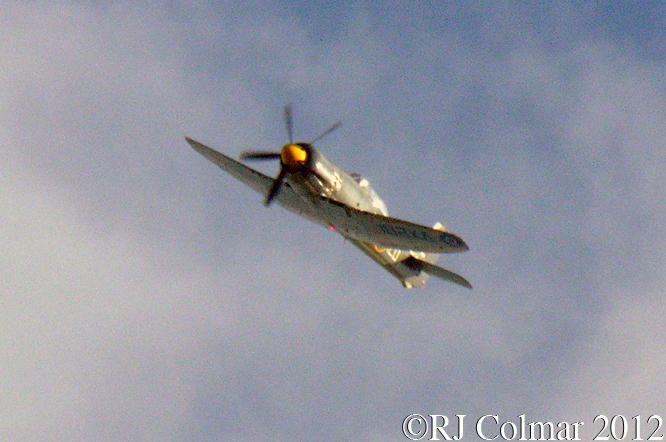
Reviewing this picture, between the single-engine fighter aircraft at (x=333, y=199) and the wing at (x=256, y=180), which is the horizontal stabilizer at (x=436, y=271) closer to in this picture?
the single-engine fighter aircraft at (x=333, y=199)

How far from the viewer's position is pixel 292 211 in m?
37.5

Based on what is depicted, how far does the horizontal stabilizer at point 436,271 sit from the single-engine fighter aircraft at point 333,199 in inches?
1.8

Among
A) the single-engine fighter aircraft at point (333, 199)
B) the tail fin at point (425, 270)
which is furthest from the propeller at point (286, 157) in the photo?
the tail fin at point (425, 270)

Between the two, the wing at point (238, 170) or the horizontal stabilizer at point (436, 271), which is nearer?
the wing at point (238, 170)

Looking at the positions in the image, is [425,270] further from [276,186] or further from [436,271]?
[276,186]

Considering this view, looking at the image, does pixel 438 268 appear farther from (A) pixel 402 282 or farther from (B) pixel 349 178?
(B) pixel 349 178

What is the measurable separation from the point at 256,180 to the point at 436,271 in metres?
9.54

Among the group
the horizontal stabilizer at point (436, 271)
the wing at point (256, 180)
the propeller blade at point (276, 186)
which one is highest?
the horizontal stabilizer at point (436, 271)

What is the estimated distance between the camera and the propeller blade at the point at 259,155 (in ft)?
113

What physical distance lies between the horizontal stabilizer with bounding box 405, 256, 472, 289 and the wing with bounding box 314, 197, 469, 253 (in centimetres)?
487

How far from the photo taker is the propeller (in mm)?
33250

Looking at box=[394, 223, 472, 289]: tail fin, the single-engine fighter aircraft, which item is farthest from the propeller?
box=[394, 223, 472, 289]: tail fin

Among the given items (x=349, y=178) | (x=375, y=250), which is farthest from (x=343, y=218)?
(x=375, y=250)

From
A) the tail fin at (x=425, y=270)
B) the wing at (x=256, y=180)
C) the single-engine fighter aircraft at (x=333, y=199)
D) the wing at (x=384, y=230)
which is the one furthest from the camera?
the tail fin at (x=425, y=270)
